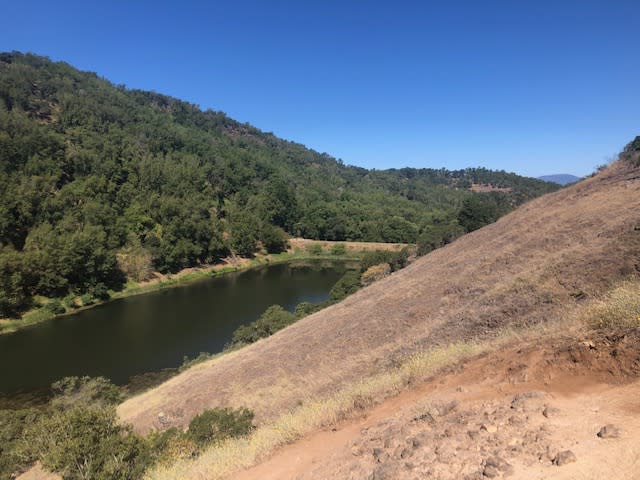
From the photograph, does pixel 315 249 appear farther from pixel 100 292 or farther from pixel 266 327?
pixel 266 327

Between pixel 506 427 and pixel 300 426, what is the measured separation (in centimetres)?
574

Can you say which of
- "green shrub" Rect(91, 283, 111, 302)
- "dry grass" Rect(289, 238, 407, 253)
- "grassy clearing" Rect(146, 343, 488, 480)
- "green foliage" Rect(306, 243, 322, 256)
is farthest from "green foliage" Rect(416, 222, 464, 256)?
"green foliage" Rect(306, 243, 322, 256)

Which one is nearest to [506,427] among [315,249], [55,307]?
[55,307]

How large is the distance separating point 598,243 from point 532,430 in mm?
13599

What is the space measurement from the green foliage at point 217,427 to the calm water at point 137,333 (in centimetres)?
2396

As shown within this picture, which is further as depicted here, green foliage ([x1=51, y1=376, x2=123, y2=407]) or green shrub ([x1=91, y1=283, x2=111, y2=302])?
green shrub ([x1=91, y1=283, x2=111, y2=302])

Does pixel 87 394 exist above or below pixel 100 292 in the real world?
below

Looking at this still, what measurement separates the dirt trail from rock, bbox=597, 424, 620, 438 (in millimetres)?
16

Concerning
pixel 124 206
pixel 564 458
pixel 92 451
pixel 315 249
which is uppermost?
pixel 124 206

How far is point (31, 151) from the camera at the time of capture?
85.6 m

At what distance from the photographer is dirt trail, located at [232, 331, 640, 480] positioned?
5.46 m

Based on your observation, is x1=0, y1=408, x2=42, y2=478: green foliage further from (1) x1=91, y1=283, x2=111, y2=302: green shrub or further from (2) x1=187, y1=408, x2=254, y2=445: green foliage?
(1) x1=91, y1=283, x2=111, y2=302: green shrub

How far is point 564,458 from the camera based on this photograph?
529 centimetres

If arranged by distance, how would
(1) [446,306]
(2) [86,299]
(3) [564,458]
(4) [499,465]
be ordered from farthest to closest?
(2) [86,299]
(1) [446,306]
(4) [499,465]
(3) [564,458]
